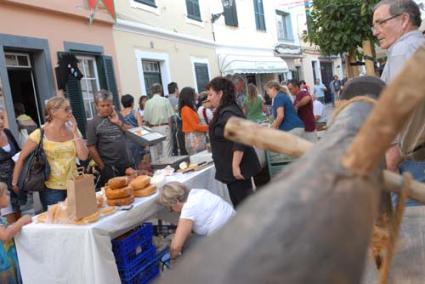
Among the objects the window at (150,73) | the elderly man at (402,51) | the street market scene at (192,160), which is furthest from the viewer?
the window at (150,73)

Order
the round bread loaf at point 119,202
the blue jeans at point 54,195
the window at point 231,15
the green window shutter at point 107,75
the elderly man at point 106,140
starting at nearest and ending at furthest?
the round bread loaf at point 119,202 < the blue jeans at point 54,195 < the elderly man at point 106,140 < the green window shutter at point 107,75 < the window at point 231,15

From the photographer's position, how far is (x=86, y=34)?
32.3ft

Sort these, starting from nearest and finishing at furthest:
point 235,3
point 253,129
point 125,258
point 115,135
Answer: point 253,129
point 125,258
point 115,135
point 235,3

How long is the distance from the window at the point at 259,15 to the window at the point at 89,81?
1218cm

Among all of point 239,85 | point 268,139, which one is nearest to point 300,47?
point 239,85

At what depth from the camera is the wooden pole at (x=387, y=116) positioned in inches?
23.2

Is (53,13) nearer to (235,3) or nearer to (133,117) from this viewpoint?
(133,117)

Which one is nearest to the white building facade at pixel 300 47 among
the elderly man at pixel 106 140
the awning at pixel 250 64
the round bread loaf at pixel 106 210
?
the awning at pixel 250 64

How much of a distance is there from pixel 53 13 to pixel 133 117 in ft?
8.57

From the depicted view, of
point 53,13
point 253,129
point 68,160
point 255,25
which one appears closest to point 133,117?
point 53,13

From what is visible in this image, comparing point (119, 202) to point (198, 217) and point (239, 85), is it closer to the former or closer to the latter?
point (198, 217)

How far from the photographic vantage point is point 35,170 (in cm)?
428

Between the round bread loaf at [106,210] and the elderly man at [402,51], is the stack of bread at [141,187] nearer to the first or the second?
the round bread loaf at [106,210]

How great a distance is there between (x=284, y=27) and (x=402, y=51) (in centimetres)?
2423
